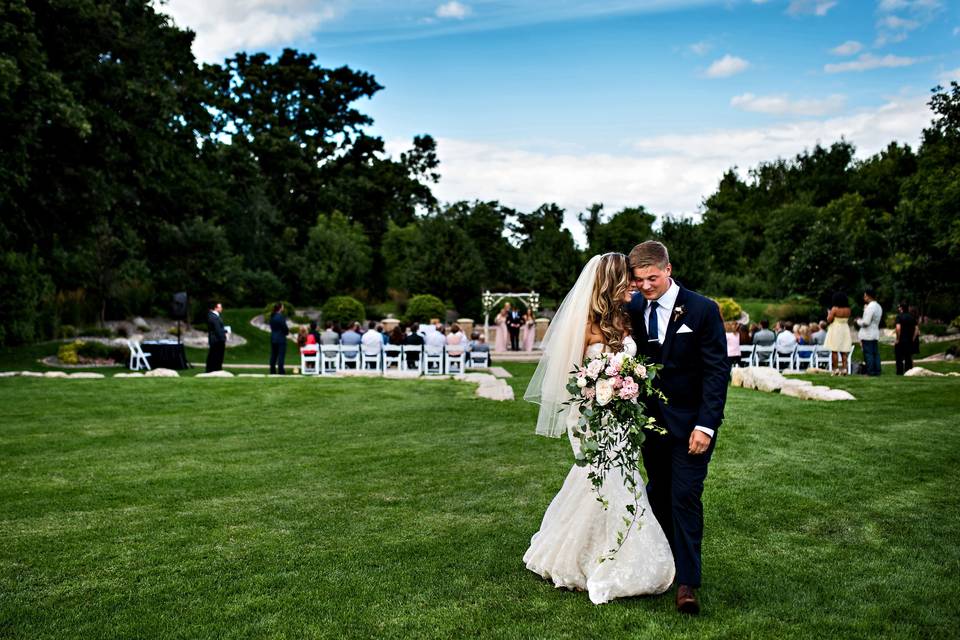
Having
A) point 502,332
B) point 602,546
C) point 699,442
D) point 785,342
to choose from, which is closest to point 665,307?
point 699,442

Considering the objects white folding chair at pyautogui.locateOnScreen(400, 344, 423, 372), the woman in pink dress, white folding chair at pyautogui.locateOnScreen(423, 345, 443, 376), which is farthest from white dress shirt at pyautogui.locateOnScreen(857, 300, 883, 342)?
the woman in pink dress

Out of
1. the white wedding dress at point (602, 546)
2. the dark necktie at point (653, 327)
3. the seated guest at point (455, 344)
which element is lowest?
the white wedding dress at point (602, 546)

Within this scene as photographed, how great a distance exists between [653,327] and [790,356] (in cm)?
1641

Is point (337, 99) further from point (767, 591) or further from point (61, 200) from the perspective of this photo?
point (767, 591)

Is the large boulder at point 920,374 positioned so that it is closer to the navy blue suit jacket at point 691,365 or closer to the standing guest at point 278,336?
the navy blue suit jacket at point 691,365

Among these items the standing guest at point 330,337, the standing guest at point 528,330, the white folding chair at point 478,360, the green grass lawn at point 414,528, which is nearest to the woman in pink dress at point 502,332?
the standing guest at point 528,330

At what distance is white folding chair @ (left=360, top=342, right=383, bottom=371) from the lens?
735 inches

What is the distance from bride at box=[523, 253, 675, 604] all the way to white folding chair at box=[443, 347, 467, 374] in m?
14.0

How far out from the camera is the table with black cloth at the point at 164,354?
2091 cm

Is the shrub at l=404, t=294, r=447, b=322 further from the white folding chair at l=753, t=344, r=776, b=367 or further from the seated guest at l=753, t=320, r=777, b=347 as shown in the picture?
the seated guest at l=753, t=320, r=777, b=347

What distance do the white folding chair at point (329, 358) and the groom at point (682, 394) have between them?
1475cm

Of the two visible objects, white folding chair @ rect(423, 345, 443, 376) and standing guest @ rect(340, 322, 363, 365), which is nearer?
white folding chair @ rect(423, 345, 443, 376)

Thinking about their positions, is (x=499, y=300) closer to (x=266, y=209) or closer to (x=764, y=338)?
(x=764, y=338)

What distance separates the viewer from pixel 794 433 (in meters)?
9.38
